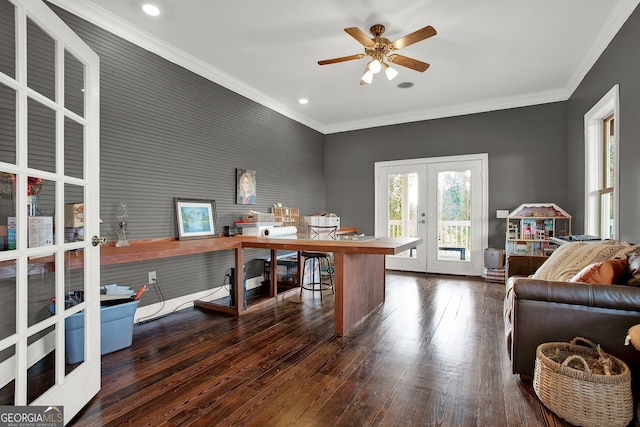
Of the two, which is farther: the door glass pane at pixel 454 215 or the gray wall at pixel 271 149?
the door glass pane at pixel 454 215

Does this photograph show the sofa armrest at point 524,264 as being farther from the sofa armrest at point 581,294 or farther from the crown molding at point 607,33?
the crown molding at point 607,33

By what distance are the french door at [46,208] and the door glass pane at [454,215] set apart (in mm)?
4833

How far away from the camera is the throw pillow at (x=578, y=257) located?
2.18 meters

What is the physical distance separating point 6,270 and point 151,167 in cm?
201

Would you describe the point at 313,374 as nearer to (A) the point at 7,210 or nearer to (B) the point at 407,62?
(A) the point at 7,210

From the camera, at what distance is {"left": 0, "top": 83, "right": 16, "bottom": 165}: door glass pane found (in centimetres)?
136

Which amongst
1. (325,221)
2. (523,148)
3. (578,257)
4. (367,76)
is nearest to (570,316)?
(578,257)

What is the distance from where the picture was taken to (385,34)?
123 inches

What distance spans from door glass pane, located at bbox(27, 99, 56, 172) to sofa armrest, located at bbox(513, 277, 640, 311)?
8.45 feet

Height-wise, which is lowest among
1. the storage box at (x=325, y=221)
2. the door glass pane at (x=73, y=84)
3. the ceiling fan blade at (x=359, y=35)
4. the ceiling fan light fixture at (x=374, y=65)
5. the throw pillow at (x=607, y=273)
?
the throw pillow at (x=607, y=273)

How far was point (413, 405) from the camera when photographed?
69.2 inches

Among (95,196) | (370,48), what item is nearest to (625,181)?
(370,48)

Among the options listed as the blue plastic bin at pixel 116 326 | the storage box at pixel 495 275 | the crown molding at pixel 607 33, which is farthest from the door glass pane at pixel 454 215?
the blue plastic bin at pixel 116 326

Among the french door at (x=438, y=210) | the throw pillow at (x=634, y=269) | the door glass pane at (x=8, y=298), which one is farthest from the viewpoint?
the french door at (x=438, y=210)
